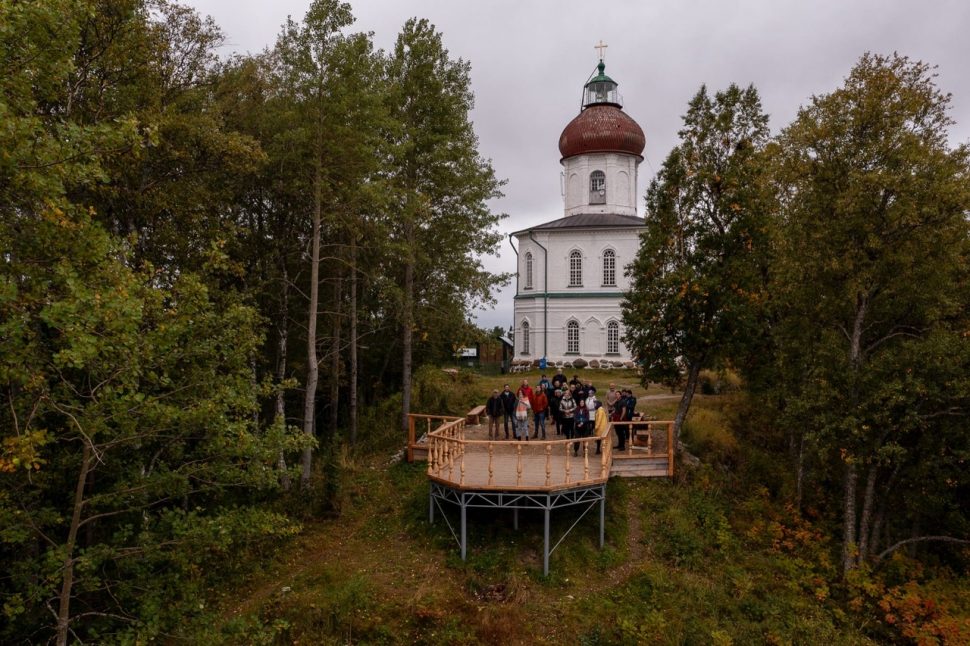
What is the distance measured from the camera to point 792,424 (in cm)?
1398

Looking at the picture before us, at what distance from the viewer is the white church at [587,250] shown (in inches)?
1380

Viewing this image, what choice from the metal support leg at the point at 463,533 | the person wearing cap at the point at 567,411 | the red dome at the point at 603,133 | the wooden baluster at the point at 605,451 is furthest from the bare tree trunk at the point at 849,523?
the red dome at the point at 603,133

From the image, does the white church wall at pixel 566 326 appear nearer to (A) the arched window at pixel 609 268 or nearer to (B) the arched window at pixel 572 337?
(B) the arched window at pixel 572 337

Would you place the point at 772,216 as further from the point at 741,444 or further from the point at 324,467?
the point at 324,467

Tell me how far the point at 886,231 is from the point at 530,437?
1046 centimetres

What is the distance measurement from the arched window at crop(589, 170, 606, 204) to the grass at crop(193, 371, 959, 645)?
2391 centimetres

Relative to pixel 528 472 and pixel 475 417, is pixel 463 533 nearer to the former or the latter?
pixel 528 472

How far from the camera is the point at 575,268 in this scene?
36.0m

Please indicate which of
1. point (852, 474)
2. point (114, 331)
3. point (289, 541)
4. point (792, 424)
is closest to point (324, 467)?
point (289, 541)

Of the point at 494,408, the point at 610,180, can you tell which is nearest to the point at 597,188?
the point at 610,180

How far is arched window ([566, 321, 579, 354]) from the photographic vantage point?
35531 millimetres

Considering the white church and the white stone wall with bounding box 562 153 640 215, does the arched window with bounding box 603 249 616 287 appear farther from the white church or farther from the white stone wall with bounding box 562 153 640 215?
the white stone wall with bounding box 562 153 640 215

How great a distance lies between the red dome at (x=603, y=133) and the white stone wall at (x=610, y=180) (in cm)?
44

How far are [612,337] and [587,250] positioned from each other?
5.52m
